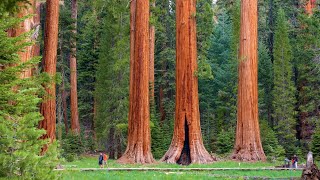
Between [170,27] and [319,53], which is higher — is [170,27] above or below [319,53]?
above

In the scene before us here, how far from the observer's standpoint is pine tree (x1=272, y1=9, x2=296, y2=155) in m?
32.7

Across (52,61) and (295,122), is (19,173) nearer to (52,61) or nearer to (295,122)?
(52,61)

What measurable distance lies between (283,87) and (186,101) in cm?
1668

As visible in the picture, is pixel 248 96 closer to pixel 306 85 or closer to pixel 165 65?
pixel 306 85

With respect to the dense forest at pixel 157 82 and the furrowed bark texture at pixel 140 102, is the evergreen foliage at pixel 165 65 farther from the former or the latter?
the furrowed bark texture at pixel 140 102

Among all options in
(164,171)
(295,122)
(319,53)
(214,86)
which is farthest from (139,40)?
(214,86)

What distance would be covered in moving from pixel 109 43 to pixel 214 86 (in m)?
13.0

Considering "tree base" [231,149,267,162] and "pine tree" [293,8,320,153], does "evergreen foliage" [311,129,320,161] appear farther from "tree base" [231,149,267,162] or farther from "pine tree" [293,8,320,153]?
"pine tree" [293,8,320,153]

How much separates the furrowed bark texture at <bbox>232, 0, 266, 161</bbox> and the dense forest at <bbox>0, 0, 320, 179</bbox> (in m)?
0.04

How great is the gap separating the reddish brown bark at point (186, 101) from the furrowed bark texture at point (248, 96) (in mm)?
1926

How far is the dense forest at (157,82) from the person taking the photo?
8.55m

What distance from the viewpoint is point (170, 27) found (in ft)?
155

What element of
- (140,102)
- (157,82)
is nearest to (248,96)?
(140,102)

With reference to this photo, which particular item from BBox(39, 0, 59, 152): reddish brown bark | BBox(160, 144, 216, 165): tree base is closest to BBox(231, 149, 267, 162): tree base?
BBox(160, 144, 216, 165): tree base
